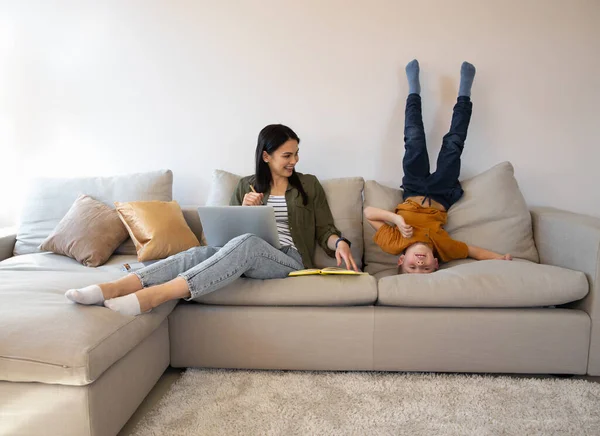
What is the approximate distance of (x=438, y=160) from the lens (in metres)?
2.77

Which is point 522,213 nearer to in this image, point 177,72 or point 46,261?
point 177,72

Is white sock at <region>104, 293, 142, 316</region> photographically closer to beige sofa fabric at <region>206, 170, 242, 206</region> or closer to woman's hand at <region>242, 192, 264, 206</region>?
woman's hand at <region>242, 192, 264, 206</region>

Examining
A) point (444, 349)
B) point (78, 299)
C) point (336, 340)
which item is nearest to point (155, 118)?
point (78, 299)

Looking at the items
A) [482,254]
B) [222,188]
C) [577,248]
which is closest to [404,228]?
[482,254]

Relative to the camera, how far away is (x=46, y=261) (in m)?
2.37

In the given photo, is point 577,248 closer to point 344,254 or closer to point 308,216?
point 344,254

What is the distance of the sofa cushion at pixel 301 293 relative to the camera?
1959mm

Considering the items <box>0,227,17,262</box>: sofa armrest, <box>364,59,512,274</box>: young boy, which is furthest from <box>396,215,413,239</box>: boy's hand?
<box>0,227,17,262</box>: sofa armrest

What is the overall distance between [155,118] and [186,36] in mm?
566

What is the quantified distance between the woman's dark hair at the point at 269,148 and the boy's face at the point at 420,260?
61 cm

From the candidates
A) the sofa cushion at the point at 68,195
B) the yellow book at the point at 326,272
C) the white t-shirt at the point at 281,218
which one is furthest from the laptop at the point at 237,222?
the sofa cushion at the point at 68,195

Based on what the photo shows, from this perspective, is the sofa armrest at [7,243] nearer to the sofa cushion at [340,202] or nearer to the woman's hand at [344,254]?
the sofa cushion at [340,202]

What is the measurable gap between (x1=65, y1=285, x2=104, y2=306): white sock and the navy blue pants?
67.9 inches

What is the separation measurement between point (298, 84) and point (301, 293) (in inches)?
61.6
